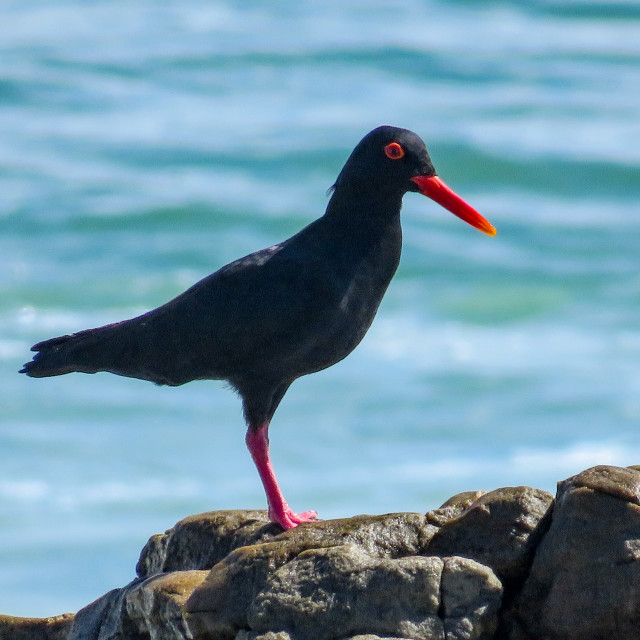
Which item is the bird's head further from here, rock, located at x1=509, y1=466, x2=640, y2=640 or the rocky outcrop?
rock, located at x1=509, y1=466, x2=640, y2=640

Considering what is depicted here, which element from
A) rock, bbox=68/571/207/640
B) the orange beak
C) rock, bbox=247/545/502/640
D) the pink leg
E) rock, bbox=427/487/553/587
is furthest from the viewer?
the orange beak

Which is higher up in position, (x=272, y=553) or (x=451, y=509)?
(x=451, y=509)

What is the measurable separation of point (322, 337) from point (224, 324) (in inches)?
23.6

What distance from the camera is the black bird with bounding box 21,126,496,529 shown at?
6.46 metres

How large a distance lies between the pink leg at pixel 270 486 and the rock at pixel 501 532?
1.18 m

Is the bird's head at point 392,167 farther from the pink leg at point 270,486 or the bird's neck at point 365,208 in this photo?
the pink leg at point 270,486

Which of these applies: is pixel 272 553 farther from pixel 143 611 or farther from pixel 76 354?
pixel 76 354

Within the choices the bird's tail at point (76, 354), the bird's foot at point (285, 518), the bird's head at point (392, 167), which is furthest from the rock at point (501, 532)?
the bird's tail at point (76, 354)

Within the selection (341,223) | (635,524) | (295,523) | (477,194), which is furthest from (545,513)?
(477,194)

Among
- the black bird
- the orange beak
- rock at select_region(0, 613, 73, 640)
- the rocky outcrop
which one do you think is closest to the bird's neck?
the black bird

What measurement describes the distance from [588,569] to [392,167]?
8.87 feet

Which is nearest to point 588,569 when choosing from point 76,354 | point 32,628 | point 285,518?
point 285,518

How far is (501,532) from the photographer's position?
5.18 m

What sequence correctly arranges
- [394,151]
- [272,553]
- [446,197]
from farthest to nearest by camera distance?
[446,197], [394,151], [272,553]
